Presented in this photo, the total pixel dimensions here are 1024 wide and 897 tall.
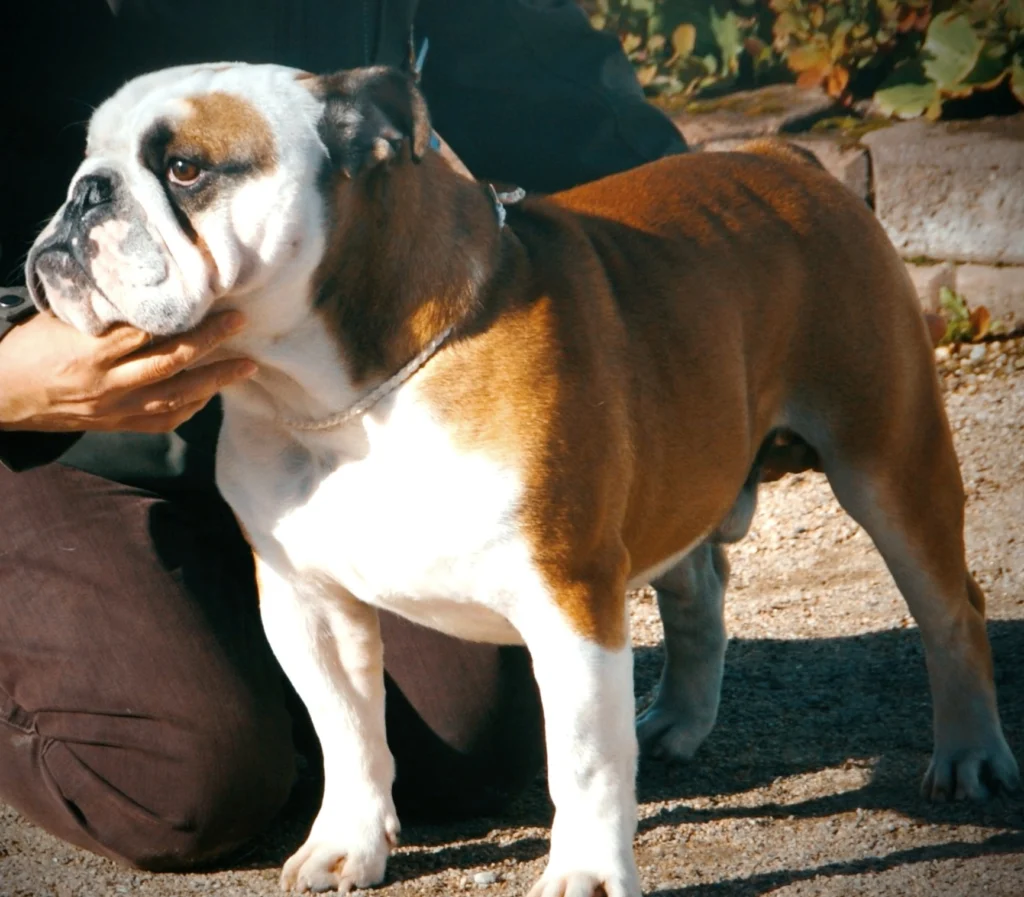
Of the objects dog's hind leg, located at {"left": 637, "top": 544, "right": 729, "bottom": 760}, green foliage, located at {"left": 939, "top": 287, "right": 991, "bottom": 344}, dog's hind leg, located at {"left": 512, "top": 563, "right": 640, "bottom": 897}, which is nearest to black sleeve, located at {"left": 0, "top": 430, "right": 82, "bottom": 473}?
dog's hind leg, located at {"left": 512, "top": 563, "right": 640, "bottom": 897}

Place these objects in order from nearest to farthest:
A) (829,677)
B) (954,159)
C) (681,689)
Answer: (681,689)
(829,677)
(954,159)

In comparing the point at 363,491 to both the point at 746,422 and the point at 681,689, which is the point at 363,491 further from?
the point at 681,689

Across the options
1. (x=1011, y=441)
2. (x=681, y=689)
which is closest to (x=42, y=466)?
(x=681, y=689)

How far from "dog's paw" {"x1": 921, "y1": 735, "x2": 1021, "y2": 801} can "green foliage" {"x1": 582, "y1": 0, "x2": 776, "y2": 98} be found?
3.38 m

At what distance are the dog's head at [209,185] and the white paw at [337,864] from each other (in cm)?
97

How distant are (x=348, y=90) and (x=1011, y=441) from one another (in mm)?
3086

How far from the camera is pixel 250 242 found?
2152 millimetres

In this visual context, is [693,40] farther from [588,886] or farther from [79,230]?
[588,886]

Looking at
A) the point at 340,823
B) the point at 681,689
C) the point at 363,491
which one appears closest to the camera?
the point at 363,491

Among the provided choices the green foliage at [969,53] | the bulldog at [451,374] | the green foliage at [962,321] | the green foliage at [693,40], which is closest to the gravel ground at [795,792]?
the bulldog at [451,374]

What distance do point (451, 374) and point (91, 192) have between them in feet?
1.86

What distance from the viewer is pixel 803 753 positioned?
3.19 m

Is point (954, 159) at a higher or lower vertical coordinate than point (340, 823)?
higher

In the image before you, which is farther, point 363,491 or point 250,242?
point 363,491
